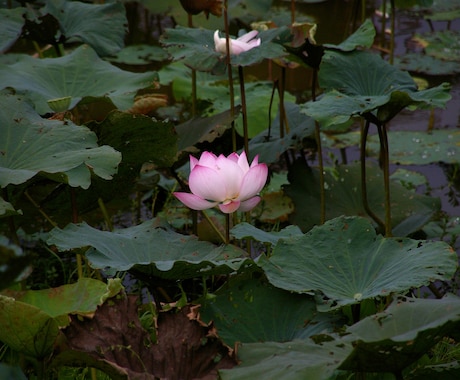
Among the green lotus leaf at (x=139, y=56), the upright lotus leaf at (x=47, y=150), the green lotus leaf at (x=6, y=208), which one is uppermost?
the upright lotus leaf at (x=47, y=150)

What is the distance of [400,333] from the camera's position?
3.89ft

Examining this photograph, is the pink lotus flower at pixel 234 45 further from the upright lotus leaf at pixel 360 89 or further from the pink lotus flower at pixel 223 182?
the pink lotus flower at pixel 223 182

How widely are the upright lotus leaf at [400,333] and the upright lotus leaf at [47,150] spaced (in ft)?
2.02

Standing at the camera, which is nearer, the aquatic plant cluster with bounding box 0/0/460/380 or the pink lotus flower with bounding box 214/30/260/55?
the aquatic plant cluster with bounding box 0/0/460/380

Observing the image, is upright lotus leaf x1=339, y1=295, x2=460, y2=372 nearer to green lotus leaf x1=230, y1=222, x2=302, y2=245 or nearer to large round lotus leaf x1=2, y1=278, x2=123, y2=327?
green lotus leaf x1=230, y1=222, x2=302, y2=245

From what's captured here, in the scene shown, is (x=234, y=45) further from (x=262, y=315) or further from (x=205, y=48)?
(x=262, y=315)

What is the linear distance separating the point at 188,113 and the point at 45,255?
3.69 feet

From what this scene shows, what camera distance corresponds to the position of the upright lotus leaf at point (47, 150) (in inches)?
60.0

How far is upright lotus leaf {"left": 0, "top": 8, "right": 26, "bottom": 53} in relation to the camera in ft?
7.75

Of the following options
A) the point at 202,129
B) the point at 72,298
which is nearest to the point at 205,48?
the point at 202,129

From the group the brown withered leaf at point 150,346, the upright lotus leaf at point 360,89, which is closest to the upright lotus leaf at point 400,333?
the brown withered leaf at point 150,346

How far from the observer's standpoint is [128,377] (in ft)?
3.90

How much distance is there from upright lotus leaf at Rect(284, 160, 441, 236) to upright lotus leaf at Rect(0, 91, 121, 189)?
2.79 feet

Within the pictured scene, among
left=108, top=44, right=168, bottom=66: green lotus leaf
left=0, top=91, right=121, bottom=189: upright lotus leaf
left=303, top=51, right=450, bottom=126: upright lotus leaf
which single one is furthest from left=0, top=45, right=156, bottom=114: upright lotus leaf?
left=108, top=44, right=168, bottom=66: green lotus leaf
